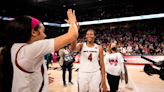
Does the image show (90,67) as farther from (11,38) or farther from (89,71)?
(11,38)

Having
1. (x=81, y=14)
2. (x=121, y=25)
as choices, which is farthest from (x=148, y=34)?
(x=81, y=14)

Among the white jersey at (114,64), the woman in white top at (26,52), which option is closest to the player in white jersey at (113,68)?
the white jersey at (114,64)

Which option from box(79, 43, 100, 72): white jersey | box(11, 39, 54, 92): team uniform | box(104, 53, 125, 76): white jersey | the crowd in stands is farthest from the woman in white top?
the crowd in stands

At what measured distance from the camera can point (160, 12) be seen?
24156 mm

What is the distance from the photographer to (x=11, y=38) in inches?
59.8

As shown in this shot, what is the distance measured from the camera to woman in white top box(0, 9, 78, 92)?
1.44 meters

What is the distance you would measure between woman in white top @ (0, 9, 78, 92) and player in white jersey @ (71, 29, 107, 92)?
2.60m

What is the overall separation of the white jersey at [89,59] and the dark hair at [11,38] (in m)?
2.81

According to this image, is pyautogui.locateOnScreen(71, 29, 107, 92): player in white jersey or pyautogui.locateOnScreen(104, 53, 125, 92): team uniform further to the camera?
pyautogui.locateOnScreen(104, 53, 125, 92): team uniform

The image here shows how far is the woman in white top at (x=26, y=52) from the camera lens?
4.73 ft

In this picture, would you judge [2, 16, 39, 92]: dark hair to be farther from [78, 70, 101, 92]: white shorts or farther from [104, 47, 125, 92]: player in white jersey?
[104, 47, 125, 92]: player in white jersey

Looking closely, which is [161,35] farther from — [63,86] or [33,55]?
[33,55]

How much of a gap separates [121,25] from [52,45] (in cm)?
2822

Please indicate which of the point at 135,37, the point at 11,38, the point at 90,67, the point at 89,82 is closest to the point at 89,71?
the point at 90,67
